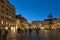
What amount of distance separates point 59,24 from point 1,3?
347ft

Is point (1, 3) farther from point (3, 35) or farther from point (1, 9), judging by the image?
point (3, 35)

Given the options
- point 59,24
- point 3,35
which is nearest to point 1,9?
point 3,35

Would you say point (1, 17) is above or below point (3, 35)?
above

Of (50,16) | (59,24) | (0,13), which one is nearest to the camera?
(0,13)

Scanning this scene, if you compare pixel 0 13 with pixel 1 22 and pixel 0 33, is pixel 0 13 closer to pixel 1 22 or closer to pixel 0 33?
pixel 1 22

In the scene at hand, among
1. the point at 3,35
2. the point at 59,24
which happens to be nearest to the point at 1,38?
the point at 3,35

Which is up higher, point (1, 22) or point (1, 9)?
point (1, 9)

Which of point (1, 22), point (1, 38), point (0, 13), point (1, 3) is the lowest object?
point (1, 38)

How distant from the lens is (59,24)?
16888cm

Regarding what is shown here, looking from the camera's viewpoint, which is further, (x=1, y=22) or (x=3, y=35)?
(x=1, y=22)

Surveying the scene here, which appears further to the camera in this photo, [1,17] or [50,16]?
[50,16]

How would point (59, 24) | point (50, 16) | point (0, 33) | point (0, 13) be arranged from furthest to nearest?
point (50, 16)
point (59, 24)
point (0, 13)
point (0, 33)

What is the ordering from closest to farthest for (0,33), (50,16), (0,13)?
(0,33)
(0,13)
(50,16)

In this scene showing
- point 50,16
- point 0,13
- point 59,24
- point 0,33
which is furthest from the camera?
point 50,16
